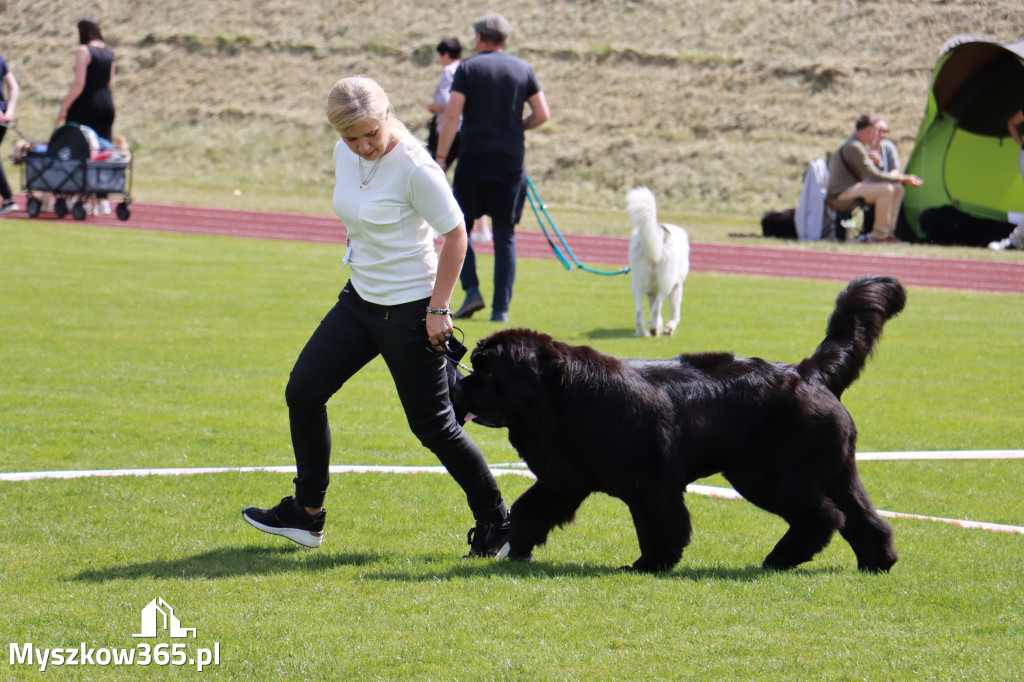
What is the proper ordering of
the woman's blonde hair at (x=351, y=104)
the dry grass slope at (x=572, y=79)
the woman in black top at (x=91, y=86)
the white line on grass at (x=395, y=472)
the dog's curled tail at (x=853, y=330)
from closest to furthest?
1. the woman's blonde hair at (x=351, y=104)
2. the dog's curled tail at (x=853, y=330)
3. the white line on grass at (x=395, y=472)
4. the woman in black top at (x=91, y=86)
5. the dry grass slope at (x=572, y=79)

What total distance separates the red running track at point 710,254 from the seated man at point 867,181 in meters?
1.45

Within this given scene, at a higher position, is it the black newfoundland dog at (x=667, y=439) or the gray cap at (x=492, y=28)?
the gray cap at (x=492, y=28)

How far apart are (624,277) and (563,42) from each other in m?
26.0

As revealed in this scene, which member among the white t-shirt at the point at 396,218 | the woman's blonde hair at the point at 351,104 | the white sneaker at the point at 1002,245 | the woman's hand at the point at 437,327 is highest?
the woman's blonde hair at the point at 351,104

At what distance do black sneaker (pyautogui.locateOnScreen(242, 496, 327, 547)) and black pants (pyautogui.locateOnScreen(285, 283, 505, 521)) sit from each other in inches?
2.1

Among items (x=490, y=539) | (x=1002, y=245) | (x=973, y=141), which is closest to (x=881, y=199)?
(x=1002, y=245)

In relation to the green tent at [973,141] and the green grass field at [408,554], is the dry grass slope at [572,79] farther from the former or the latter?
the green grass field at [408,554]

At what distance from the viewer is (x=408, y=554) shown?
16.2 feet

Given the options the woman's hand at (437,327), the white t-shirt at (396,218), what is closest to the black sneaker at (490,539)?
the woman's hand at (437,327)

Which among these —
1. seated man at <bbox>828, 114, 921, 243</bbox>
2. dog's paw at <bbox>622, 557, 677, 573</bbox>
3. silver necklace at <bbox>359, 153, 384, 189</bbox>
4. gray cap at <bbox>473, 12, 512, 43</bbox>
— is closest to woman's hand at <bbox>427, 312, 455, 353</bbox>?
silver necklace at <bbox>359, 153, 384, 189</bbox>

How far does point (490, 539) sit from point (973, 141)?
19381 mm

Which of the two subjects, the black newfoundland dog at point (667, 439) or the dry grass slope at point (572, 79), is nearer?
the black newfoundland dog at point (667, 439)

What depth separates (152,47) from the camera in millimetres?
44656

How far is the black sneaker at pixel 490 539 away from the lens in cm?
498
